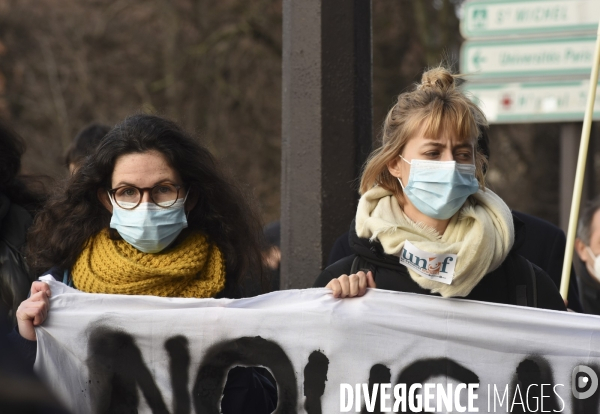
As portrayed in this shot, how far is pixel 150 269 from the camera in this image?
2.96 m

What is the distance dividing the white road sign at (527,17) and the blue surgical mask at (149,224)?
143 inches

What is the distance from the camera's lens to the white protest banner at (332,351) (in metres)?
2.84

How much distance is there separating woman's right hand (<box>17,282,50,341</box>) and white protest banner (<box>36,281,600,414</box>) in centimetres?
3

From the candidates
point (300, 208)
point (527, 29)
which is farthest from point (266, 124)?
point (300, 208)

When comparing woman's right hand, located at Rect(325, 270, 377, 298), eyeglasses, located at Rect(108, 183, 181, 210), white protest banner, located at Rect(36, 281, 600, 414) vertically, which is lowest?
white protest banner, located at Rect(36, 281, 600, 414)

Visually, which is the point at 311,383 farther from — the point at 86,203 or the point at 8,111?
the point at 8,111

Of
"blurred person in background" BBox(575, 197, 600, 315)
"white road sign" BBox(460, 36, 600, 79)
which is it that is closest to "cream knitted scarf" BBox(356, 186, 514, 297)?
"blurred person in background" BBox(575, 197, 600, 315)

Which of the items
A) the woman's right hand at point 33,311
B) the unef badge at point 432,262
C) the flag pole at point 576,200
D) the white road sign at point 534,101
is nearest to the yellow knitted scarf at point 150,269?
the woman's right hand at point 33,311

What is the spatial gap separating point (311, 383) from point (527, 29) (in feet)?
12.6

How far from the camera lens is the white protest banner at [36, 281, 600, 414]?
112 inches

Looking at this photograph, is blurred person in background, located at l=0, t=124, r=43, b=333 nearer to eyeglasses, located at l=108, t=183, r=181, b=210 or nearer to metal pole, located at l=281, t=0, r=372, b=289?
eyeglasses, located at l=108, t=183, r=181, b=210

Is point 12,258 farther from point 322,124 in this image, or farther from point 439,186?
point 439,186

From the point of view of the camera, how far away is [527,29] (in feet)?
19.8

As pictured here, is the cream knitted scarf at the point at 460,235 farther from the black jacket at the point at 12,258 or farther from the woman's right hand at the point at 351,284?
Result: the black jacket at the point at 12,258
